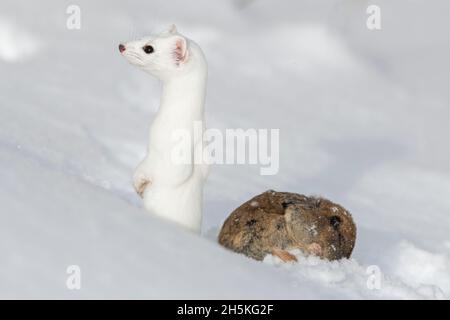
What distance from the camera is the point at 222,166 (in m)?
5.79

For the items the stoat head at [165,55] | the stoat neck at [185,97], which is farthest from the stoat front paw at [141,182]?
the stoat head at [165,55]

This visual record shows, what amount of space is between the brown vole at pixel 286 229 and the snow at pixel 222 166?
0.05 metres

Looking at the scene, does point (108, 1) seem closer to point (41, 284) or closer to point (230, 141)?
point (230, 141)

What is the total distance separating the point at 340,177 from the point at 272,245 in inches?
85.6

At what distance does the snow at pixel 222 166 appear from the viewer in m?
3.22

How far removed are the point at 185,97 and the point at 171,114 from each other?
0.23 ft

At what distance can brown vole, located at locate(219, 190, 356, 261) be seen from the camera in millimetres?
3936

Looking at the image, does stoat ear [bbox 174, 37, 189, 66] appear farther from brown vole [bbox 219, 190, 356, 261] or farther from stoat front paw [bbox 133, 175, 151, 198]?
brown vole [bbox 219, 190, 356, 261]

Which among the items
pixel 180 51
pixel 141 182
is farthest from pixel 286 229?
pixel 180 51

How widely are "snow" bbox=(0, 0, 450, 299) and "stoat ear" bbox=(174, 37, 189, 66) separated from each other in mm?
489

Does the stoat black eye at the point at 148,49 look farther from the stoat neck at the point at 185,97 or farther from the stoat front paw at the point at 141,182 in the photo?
the stoat front paw at the point at 141,182

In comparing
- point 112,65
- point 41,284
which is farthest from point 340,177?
point 41,284

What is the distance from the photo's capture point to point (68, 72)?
713 centimetres

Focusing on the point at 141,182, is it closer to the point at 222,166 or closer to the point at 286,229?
the point at 286,229
